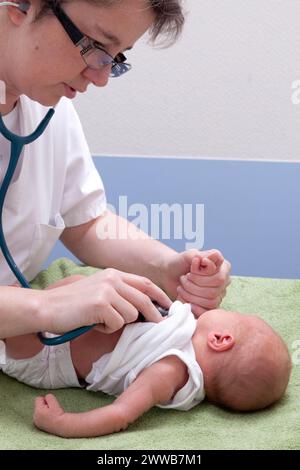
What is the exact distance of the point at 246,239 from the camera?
2.61m

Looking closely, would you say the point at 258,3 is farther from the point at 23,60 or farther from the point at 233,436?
the point at 233,436

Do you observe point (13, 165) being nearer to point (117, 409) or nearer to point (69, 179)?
point (69, 179)

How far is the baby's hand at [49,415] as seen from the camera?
1424mm

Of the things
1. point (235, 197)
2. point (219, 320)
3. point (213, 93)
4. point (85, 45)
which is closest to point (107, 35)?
point (85, 45)

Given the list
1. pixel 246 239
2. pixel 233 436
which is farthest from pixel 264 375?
pixel 246 239

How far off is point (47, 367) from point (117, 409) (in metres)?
0.24

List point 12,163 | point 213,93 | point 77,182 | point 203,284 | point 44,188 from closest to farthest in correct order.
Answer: point 12,163 < point 203,284 < point 44,188 < point 77,182 < point 213,93

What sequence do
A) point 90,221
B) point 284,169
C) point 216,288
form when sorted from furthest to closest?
1. point 284,169
2. point 90,221
3. point 216,288

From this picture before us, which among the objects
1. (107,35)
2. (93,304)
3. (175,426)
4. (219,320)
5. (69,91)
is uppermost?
(107,35)

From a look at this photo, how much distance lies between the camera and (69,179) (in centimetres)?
192

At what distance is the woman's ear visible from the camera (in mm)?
1580

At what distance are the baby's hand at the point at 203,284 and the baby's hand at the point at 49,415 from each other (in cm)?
39

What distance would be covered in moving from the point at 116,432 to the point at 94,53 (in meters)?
0.67

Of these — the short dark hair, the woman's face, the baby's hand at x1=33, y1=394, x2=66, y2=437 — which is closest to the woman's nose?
the woman's face
